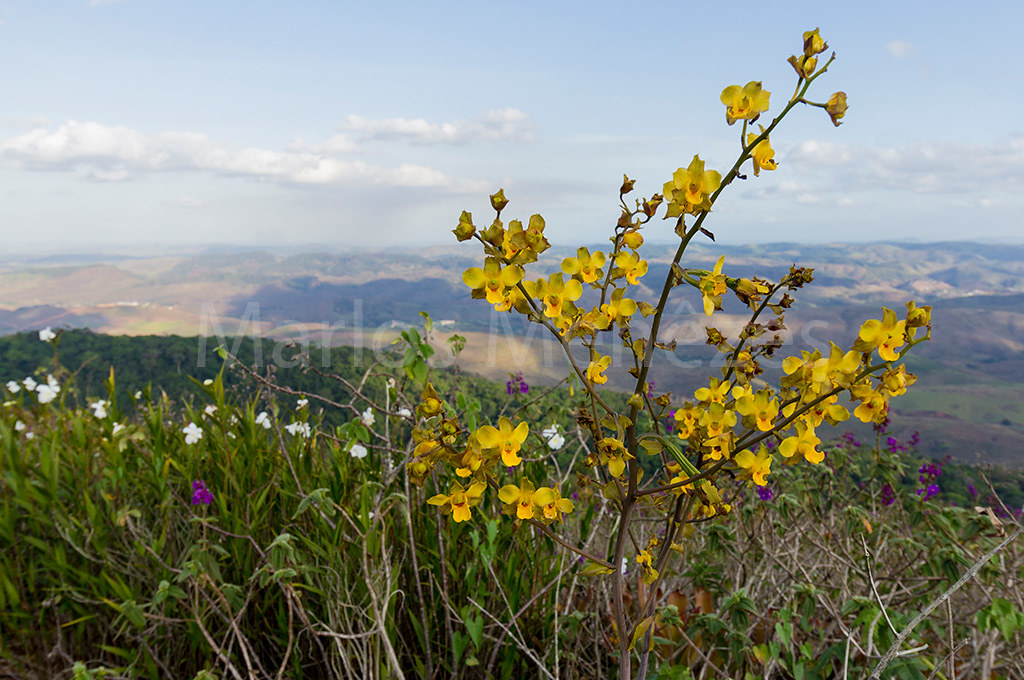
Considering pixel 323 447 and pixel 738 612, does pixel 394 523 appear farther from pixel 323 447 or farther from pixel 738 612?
pixel 738 612

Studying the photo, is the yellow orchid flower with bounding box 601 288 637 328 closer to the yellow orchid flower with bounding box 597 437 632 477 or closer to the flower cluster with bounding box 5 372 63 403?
the yellow orchid flower with bounding box 597 437 632 477

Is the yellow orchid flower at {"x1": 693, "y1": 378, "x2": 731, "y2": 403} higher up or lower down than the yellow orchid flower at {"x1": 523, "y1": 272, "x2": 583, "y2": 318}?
lower down

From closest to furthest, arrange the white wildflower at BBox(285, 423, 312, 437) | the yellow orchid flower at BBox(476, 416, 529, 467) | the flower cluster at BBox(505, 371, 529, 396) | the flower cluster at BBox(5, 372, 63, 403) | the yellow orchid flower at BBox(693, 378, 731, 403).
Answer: the yellow orchid flower at BBox(476, 416, 529, 467)
the yellow orchid flower at BBox(693, 378, 731, 403)
the white wildflower at BBox(285, 423, 312, 437)
the flower cluster at BBox(5, 372, 63, 403)
the flower cluster at BBox(505, 371, 529, 396)

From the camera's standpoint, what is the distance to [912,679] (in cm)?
150

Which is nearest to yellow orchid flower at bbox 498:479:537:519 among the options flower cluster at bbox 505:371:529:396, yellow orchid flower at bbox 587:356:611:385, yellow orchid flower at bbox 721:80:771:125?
yellow orchid flower at bbox 587:356:611:385

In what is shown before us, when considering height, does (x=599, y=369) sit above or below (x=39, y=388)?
above

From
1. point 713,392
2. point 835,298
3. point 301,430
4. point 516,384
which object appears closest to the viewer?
point 713,392

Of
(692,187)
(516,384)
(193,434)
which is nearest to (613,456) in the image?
(692,187)

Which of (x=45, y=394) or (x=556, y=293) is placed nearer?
→ (x=556, y=293)

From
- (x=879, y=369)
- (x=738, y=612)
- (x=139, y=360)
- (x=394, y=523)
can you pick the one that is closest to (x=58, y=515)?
(x=394, y=523)

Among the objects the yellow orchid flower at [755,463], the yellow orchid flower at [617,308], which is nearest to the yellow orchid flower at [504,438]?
the yellow orchid flower at [617,308]

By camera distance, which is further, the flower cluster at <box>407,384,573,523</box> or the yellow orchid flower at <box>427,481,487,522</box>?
the yellow orchid flower at <box>427,481,487,522</box>

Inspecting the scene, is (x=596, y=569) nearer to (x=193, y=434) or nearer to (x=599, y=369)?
(x=599, y=369)


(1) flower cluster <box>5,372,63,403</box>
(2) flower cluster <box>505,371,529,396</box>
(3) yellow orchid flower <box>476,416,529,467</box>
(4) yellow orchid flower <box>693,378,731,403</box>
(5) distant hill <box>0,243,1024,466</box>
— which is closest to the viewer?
(3) yellow orchid flower <box>476,416,529,467</box>
